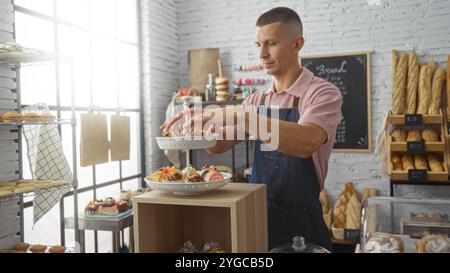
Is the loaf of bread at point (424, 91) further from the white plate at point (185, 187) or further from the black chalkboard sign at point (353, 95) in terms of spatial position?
the white plate at point (185, 187)

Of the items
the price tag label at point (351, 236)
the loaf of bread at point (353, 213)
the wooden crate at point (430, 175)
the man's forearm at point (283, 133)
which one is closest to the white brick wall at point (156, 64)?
the loaf of bread at point (353, 213)

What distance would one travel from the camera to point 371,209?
1.51 m

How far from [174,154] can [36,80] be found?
179 centimetres

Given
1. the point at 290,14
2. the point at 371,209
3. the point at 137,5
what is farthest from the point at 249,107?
the point at 137,5

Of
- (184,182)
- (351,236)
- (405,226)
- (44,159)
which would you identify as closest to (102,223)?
(44,159)

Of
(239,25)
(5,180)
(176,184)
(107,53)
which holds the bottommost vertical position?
(5,180)

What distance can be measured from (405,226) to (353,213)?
286cm

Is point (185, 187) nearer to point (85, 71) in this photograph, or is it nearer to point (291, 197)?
point (291, 197)

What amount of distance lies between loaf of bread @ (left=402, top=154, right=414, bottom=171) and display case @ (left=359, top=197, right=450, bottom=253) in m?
2.50

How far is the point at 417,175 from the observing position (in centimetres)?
368

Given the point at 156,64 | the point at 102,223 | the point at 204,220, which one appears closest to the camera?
the point at 204,220

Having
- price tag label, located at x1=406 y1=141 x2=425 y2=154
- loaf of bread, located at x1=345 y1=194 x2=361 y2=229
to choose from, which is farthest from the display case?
loaf of bread, located at x1=345 y1=194 x2=361 y2=229

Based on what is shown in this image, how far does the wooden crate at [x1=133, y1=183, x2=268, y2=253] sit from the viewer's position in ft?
3.89

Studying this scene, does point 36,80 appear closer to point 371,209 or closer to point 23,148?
point 23,148
